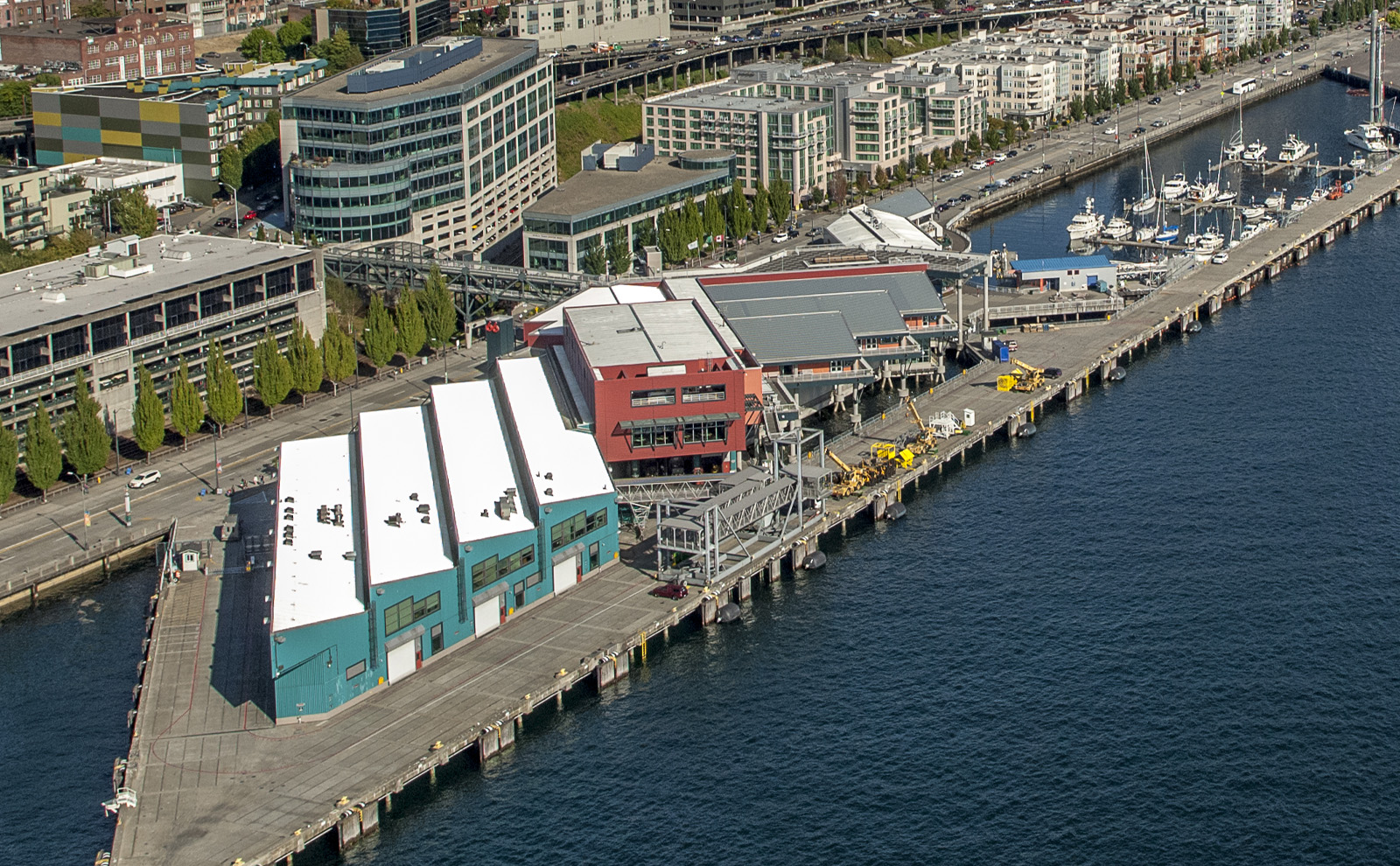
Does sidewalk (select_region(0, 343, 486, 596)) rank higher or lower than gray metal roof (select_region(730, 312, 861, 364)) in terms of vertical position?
lower

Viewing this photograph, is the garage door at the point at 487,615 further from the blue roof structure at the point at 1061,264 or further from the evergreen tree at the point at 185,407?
the blue roof structure at the point at 1061,264

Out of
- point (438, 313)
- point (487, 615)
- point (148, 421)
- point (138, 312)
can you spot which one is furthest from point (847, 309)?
point (138, 312)

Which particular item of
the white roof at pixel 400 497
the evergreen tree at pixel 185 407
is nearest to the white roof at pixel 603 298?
the white roof at pixel 400 497

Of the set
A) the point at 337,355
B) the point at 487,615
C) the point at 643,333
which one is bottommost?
the point at 487,615

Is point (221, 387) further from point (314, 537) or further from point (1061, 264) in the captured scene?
point (1061, 264)

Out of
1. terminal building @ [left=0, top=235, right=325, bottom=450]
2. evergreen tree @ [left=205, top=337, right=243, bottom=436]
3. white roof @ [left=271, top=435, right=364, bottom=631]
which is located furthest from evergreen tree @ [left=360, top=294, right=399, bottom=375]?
white roof @ [left=271, top=435, right=364, bottom=631]

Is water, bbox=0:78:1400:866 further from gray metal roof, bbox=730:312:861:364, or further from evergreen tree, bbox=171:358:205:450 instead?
evergreen tree, bbox=171:358:205:450
